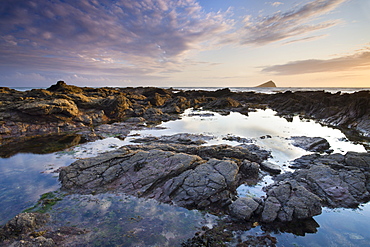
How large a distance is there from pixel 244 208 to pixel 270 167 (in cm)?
629

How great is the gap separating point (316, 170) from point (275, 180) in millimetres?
2711

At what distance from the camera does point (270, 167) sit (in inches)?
557

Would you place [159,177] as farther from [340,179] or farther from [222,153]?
[340,179]

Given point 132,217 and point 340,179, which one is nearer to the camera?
point 132,217

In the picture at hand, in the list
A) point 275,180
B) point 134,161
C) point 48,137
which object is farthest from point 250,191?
point 48,137

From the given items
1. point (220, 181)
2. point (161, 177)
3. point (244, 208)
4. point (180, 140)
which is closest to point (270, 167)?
point (220, 181)

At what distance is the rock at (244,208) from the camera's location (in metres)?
8.88

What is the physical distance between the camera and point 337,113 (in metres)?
34.9

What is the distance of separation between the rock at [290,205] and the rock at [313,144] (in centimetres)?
1069

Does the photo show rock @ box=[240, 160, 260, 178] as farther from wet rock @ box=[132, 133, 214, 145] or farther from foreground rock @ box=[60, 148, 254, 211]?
wet rock @ box=[132, 133, 214, 145]

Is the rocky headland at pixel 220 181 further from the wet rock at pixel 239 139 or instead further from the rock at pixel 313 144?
the wet rock at pixel 239 139

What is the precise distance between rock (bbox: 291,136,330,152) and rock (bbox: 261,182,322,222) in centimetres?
1069

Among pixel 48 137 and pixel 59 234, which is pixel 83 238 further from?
pixel 48 137

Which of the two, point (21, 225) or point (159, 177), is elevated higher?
point (159, 177)
